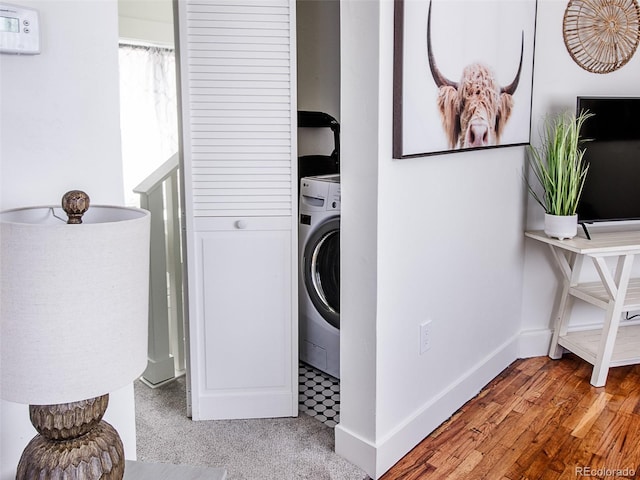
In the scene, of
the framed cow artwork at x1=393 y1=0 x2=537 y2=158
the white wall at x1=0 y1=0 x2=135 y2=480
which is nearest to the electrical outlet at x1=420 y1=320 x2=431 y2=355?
the framed cow artwork at x1=393 y1=0 x2=537 y2=158

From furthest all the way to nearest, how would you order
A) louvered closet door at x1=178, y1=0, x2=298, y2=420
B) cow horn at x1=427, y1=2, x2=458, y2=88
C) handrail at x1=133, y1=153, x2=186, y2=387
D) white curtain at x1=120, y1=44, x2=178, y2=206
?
white curtain at x1=120, y1=44, x2=178, y2=206 < handrail at x1=133, y1=153, x2=186, y2=387 < louvered closet door at x1=178, y1=0, x2=298, y2=420 < cow horn at x1=427, y1=2, x2=458, y2=88

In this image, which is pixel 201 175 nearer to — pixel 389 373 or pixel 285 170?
pixel 285 170

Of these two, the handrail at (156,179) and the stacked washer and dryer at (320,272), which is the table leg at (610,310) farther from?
the handrail at (156,179)

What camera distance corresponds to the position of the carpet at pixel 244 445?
7.09 feet

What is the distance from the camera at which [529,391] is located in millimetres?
2811

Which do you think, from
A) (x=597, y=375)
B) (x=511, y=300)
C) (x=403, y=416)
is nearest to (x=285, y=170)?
(x=403, y=416)

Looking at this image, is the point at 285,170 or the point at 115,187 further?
the point at 285,170

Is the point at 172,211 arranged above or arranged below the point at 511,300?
Result: above

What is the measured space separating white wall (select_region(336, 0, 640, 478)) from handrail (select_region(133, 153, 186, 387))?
99 cm

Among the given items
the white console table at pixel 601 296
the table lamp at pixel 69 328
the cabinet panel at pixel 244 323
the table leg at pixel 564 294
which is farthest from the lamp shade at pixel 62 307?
the table leg at pixel 564 294

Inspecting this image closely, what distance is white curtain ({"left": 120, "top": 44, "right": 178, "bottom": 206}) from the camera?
4.68 metres

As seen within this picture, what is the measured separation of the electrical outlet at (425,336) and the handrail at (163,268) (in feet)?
3.92

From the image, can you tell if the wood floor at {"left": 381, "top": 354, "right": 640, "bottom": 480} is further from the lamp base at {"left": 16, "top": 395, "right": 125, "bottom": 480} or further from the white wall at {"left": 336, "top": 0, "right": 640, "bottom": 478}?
the lamp base at {"left": 16, "top": 395, "right": 125, "bottom": 480}

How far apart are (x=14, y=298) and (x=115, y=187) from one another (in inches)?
19.6
